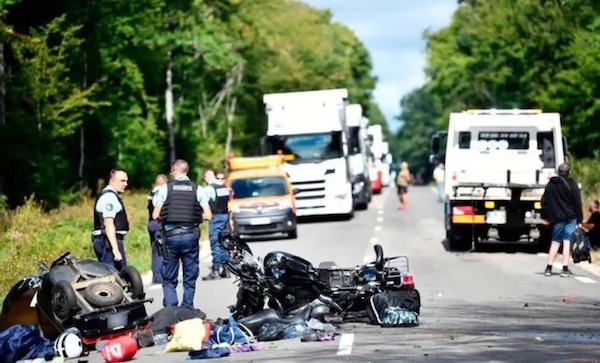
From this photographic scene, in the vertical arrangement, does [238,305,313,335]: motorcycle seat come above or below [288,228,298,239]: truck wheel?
above

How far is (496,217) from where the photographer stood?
1130 inches

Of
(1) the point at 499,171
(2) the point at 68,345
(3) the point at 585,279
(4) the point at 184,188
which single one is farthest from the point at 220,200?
(2) the point at 68,345

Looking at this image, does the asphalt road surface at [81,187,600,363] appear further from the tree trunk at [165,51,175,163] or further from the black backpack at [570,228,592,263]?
the tree trunk at [165,51,175,163]

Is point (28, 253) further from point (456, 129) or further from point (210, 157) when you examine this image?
point (210, 157)

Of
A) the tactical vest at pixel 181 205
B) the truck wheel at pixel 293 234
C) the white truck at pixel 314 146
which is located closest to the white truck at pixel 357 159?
the white truck at pixel 314 146

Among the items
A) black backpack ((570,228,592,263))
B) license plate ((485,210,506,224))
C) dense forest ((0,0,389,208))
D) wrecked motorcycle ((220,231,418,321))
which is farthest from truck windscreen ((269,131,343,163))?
wrecked motorcycle ((220,231,418,321))

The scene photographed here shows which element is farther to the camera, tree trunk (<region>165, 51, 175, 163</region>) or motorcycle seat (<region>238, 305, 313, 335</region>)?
tree trunk (<region>165, 51, 175, 163</region>)

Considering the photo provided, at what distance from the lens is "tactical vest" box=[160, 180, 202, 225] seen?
55.7 ft

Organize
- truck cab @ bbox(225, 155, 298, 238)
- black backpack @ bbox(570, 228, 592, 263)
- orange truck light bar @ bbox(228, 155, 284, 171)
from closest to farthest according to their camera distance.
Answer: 1. black backpack @ bbox(570, 228, 592, 263)
2. truck cab @ bbox(225, 155, 298, 238)
3. orange truck light bar @ bbox(228, 155, 284, 171)

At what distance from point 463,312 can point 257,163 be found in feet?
74.8

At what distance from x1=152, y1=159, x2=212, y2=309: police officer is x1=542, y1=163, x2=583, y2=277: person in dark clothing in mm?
7788

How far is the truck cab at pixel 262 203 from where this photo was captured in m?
35.0

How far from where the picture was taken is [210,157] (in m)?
71.3

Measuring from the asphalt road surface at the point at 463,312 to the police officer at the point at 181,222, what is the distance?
2.43 feet
